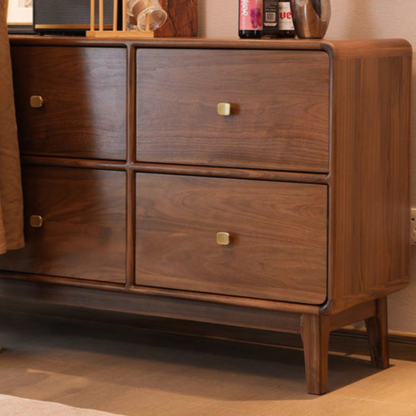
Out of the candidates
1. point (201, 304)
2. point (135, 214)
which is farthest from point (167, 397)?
point (135, 214)

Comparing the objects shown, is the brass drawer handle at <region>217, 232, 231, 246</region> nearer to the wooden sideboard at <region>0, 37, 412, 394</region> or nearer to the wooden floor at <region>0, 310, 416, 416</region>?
the wooden sideboard at <region>0, 37, 412, 394</region>

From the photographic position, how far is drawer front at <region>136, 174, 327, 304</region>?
1.91 meters

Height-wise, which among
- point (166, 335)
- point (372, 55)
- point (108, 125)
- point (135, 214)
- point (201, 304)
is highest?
point (372, 55)

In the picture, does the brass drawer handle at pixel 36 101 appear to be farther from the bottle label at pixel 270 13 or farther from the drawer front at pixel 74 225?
the bottle label at pixel 270 13

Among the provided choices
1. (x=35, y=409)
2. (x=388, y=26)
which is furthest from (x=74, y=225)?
(x=388, y=26)

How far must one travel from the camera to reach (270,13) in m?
2.13

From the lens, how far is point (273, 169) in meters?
1.93

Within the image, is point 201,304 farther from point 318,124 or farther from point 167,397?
point 318,124

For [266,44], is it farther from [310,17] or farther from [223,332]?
[223,332]

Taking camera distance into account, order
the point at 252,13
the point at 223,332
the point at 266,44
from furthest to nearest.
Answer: the point at 223,332
the point at 252,13
the point at 266,44

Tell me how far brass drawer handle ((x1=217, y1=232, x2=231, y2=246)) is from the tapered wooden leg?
42 centimetres

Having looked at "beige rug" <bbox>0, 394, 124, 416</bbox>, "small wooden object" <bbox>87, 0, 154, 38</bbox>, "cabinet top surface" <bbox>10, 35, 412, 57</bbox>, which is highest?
"small wooden object" <bbox>87, 0, 154, 38</bbox>

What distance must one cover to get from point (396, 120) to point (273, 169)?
1.14ft

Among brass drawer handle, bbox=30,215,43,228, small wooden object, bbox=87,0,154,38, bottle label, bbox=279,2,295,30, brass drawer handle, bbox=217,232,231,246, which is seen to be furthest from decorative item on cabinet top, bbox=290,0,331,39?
brass drawer handle, bbox=30,215,43,228
